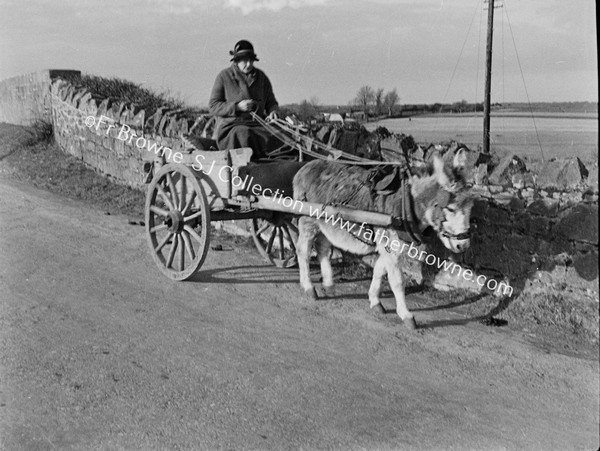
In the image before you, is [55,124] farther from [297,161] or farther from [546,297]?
[546,297]

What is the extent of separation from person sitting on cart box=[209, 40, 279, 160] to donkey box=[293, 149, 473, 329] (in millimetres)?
750

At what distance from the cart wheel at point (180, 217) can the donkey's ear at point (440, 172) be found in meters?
2.40

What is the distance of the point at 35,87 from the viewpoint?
16312mm

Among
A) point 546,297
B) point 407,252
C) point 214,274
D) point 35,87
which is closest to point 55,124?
point 35,87

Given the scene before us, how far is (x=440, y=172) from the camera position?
16.9 feet

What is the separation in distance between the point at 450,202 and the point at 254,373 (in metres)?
2.08

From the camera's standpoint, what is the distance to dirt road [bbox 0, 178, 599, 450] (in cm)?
374

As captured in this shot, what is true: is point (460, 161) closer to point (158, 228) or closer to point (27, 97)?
point (158, 228)

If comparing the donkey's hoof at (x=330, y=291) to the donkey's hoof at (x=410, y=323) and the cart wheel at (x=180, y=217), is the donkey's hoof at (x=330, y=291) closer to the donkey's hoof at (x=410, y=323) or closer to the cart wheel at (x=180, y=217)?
the donkey's hoof at (x=410, y=323)

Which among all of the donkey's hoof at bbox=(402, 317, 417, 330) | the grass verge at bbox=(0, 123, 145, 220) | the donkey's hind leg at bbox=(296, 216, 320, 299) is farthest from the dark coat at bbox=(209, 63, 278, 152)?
the grass verge at bbox=(0, 123, 145, 220)

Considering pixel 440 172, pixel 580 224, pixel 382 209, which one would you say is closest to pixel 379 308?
pixel 382 209

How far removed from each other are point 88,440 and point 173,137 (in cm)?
722

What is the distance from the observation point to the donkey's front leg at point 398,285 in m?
5.56

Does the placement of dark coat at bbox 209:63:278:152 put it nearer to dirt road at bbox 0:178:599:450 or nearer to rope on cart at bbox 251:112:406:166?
rope on cart at bbox 251:112:406:166
